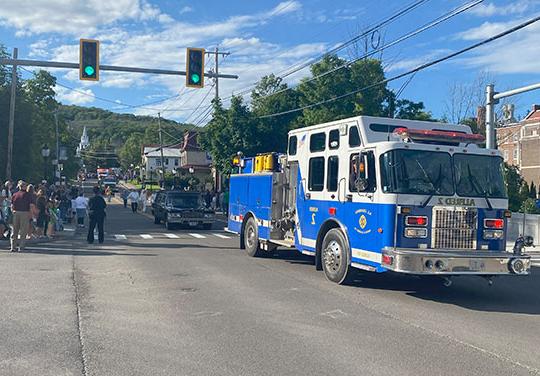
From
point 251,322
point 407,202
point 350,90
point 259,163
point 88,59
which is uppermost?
point 350,90

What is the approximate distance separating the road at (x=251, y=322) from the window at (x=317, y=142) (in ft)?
8.66

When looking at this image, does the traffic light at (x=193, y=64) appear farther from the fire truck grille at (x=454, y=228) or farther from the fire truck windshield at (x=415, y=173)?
the fire truck grille at (x=454, y=228)

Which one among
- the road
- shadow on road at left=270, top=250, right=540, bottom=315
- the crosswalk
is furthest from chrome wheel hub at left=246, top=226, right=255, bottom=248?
the crosswalk

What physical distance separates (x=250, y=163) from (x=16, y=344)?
1031cm

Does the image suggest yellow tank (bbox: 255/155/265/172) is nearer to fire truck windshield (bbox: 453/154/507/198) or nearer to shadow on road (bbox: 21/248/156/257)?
shadow on road (bbox: 21/248/156/257)

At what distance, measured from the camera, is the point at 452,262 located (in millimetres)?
9336

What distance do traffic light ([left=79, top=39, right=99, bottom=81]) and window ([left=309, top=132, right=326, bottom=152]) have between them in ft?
27.3

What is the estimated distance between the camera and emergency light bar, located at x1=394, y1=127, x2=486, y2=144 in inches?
400

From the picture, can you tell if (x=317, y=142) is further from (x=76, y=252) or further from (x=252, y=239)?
(x=76, y=252)

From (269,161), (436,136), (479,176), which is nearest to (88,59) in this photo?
(269,161)

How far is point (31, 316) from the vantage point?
26.6 ft

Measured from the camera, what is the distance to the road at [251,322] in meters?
6.11

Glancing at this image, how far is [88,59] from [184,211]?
955 cm

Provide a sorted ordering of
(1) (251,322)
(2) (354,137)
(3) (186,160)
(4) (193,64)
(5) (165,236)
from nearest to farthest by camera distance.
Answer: (1) (251,322)
(2) (354,137)
(4) (193,64)
(5) (165,236)
(3) (186,160)
